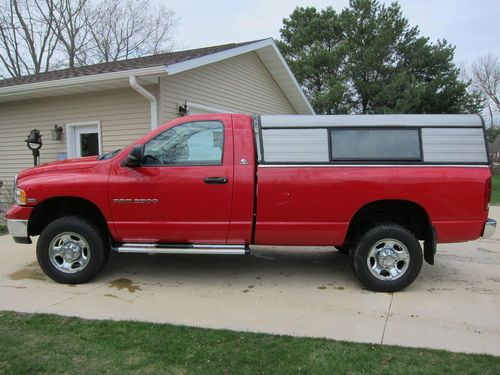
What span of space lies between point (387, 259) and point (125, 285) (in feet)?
9.92

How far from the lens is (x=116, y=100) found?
32.6ft

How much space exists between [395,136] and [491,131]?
1500 inches

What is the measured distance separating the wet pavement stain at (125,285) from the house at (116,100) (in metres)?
4.66

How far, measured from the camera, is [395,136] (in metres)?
4.91

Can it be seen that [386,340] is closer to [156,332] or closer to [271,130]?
[156,332]

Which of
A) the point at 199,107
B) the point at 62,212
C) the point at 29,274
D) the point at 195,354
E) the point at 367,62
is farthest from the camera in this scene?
the point at 367,62

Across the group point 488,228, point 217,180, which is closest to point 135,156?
point 217,180

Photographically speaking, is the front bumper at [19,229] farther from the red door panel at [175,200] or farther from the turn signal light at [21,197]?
the red door panel at [175,200]

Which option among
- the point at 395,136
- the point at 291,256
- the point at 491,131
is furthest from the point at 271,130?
the point at 491,131

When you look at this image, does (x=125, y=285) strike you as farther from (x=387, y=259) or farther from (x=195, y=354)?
(x=387, y=259)

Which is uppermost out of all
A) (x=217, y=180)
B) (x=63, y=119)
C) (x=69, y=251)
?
(x=63, y=119)

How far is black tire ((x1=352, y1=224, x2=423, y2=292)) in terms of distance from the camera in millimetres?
4898

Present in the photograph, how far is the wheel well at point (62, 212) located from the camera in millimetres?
5191

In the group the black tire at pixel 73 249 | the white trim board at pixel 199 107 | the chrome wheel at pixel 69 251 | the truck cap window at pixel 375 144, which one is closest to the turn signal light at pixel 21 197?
the black tire at pixel 73 249
